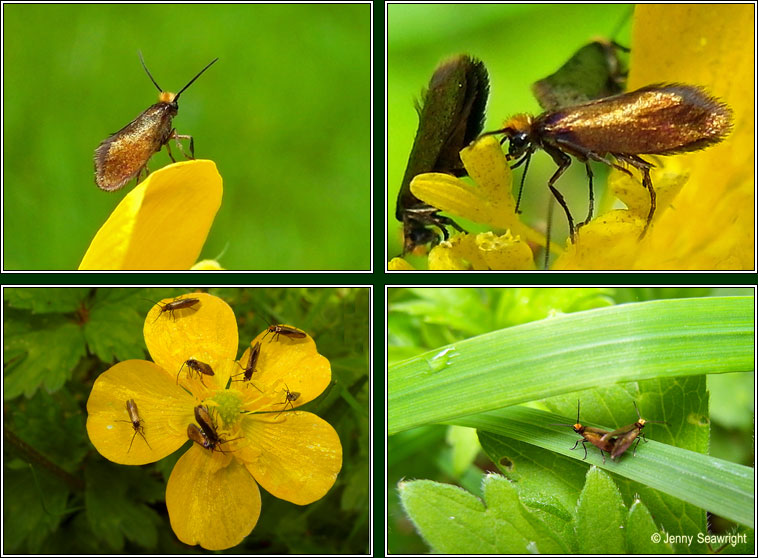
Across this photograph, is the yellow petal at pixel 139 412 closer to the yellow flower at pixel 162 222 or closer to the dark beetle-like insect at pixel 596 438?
the yellow flower at pixel 162 222

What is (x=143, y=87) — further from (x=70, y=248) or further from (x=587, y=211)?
(x=587, y=211)

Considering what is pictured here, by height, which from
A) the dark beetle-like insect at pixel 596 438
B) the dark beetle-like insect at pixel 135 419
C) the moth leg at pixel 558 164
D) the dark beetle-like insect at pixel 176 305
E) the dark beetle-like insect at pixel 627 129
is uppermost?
the dark beetle-like insect at pixel 627 129

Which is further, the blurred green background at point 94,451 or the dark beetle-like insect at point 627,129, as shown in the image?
the blurred green background at point 94,451

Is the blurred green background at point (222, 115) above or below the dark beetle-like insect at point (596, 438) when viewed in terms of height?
above

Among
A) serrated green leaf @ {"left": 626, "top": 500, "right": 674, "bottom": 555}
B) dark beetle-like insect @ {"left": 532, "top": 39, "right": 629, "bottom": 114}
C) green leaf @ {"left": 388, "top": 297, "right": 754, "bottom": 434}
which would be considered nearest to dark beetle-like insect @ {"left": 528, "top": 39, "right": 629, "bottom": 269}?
dark beetle-like insect @ {"left": 532, "top": 39, "right": 629, "bottom": 114}

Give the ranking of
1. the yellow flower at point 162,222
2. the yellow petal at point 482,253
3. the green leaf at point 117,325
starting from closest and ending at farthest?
the yellow flower at point 162,222
the yellow petal at point 482,253
the green leaf at point 117,325

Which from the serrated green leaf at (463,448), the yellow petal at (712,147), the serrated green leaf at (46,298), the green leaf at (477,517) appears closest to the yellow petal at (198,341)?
the serrated green leaf at (46,298)

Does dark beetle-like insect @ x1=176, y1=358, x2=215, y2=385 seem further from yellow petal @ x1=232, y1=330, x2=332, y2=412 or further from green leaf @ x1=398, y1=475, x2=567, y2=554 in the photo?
green leaf @ x1=398, y1=475, x2=567, y2=554
